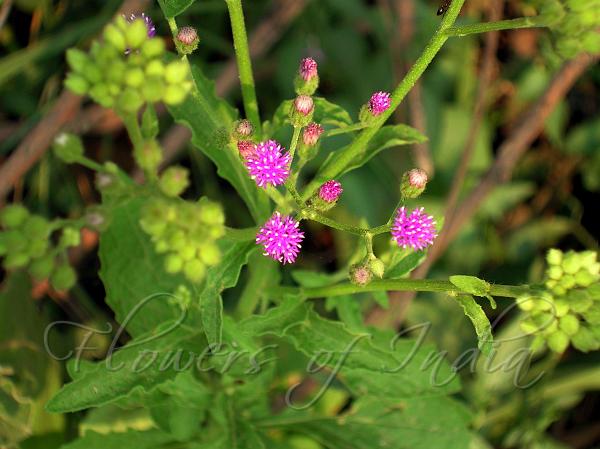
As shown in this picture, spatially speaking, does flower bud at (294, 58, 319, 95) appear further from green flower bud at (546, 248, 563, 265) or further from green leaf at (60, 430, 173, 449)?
green leaf at (60, 430, 173, 449)

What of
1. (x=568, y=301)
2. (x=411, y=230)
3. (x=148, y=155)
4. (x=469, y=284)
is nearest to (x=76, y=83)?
(x=148, y=155)

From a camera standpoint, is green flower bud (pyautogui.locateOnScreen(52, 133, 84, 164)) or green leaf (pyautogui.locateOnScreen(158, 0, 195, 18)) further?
green flower bud (pyautogui.locateOnScreen(52, 133, 84, 164))

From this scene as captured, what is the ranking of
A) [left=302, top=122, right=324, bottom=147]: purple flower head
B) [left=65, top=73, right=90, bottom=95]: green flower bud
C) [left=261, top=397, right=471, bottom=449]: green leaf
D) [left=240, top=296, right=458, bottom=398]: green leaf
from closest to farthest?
[left=65, top=73, right=90, bottom=95]: green flower bud, [left=302, top=122, right=324, bottom=147]: purple flower head, [left=240, top=296, right=458, bottom=398]: green leaf, [left=261, top=397, right=471, bottom=449]: green leaf

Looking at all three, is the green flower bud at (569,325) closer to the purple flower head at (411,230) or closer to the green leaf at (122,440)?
the purple flower head at (411,230)

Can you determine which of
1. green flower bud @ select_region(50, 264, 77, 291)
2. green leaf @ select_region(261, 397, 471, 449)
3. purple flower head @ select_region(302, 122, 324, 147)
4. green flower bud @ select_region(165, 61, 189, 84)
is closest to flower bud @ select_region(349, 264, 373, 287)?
purple flower head @ select_region(302, 122, 324, 147)

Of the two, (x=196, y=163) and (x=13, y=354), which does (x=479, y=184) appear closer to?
(x=196, y=163)

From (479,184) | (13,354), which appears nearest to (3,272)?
(13,354)

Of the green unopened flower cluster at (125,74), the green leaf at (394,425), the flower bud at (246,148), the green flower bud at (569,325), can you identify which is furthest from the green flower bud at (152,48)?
the green leaf at (394,425)

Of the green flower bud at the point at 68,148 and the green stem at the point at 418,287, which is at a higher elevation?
the green flower bud at the point at 68,148
